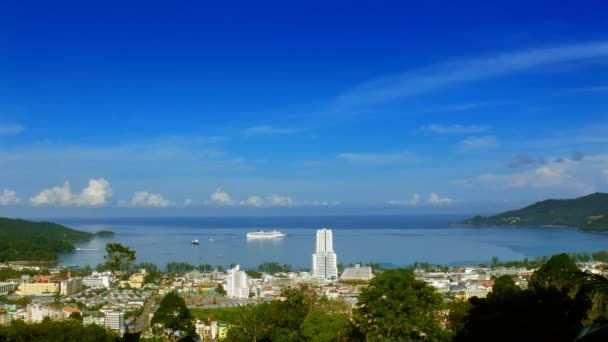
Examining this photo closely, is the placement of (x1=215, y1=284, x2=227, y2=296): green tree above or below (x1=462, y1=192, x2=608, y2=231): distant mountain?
below

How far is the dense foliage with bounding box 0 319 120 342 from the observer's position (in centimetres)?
489

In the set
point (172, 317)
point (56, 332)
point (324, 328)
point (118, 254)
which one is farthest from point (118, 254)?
point (324, 328)

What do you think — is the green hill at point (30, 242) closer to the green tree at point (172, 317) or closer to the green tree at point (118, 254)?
the green tree at point (118, 254)

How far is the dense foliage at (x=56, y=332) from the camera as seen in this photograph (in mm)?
4886

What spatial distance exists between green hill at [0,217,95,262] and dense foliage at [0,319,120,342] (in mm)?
29759

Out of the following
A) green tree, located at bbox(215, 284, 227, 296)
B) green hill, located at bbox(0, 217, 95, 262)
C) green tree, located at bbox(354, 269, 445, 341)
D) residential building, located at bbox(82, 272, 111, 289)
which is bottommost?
green tree, located at bbox(215, 284, 227, 296)

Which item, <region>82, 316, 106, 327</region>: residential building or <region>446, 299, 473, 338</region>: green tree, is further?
<region>82, 316, 106, 327</region>: residential building

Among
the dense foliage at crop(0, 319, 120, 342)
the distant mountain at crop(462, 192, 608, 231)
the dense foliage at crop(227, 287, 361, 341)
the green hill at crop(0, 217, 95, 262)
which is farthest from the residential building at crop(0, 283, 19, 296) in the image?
the distant mountain at crop(462, 192, 608, 231)

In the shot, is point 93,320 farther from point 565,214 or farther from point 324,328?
point 565,214

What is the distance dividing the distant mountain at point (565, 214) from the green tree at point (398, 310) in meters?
49.5

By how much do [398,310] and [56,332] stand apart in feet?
11.0

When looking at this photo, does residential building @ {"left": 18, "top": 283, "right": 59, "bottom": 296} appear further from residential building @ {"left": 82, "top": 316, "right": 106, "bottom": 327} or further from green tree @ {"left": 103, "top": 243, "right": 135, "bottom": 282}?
green tree @ {"left": 103, "top": 243, "right": 135, "bottom": 282}

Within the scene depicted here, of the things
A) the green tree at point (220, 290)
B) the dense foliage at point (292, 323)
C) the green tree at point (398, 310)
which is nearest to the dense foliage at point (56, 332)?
the dense foliage at point (292, 323)

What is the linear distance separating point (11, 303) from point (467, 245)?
3089 centimetres
